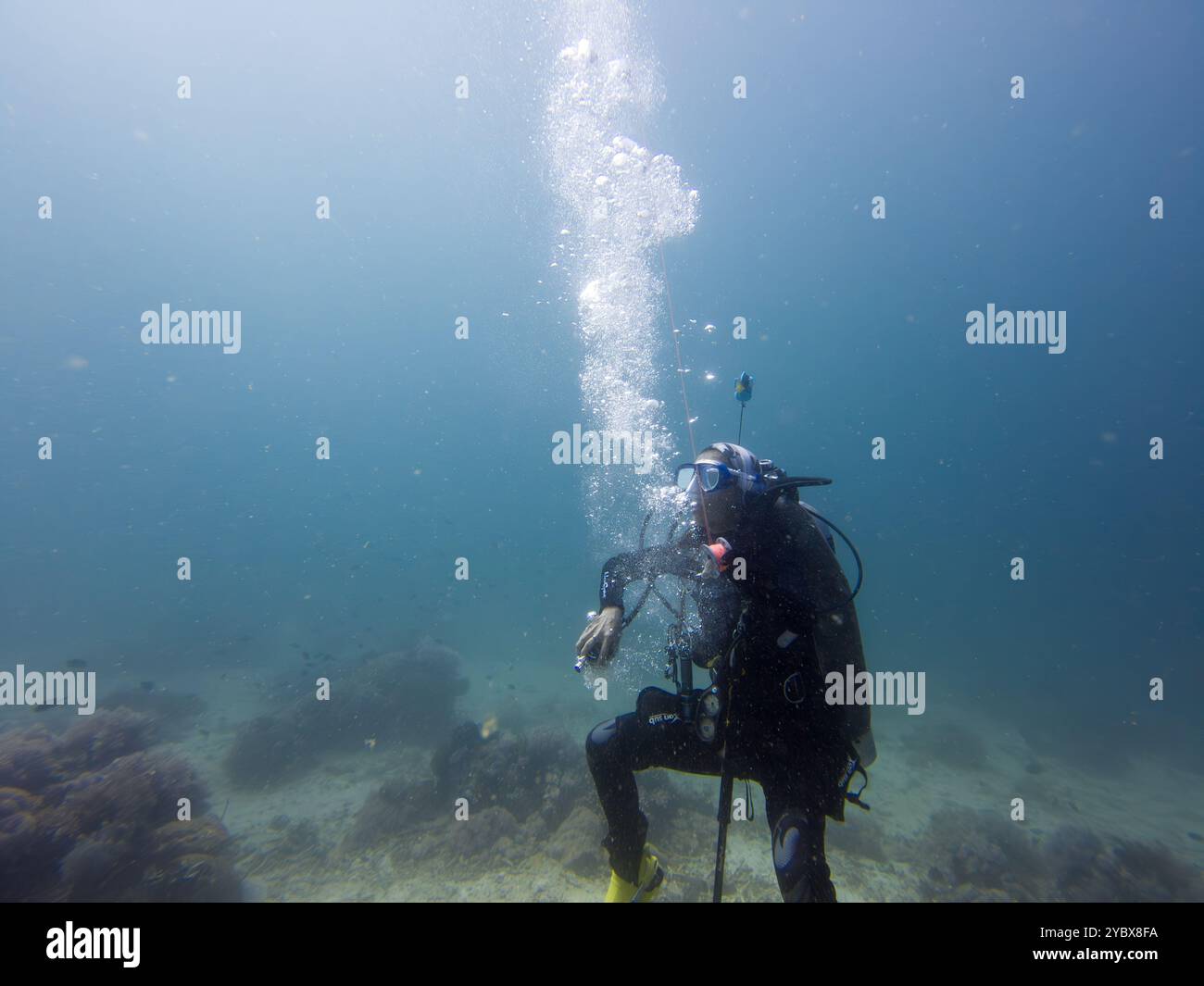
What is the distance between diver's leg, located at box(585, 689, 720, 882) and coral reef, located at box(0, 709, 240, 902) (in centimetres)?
869

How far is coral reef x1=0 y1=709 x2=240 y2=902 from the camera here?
7012 mm

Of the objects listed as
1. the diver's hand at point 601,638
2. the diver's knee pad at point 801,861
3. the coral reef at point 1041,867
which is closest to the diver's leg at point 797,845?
the diver's knee pad at point 801,861

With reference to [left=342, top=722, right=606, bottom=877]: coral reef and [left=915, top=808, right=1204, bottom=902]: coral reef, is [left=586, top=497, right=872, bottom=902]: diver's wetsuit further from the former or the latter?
[left=915, top=808, right=1204, bottom=902]: coral reef

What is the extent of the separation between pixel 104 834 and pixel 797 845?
11.0 m

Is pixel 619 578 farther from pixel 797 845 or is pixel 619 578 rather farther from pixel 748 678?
pixel 797 845

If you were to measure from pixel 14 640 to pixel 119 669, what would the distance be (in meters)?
28.4

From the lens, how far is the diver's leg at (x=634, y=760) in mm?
3219

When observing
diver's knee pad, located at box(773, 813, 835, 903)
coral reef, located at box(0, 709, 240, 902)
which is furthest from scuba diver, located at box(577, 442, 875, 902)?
coral reef, located at box(0, 709, 240, 902)

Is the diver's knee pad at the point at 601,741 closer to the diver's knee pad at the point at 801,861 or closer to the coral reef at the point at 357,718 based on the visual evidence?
the diver's knee pad at the point at 801,861

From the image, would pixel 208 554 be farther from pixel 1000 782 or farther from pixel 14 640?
pixel 1000 782

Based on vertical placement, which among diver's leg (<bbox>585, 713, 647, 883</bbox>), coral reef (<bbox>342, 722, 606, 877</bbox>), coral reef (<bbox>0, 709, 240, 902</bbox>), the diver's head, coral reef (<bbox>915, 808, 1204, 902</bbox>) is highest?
the diver's head
